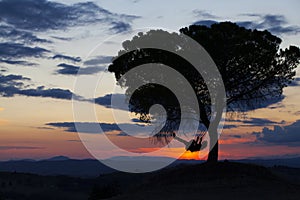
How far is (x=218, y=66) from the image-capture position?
1293 inches

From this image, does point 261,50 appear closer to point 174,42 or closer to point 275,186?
point 174,42

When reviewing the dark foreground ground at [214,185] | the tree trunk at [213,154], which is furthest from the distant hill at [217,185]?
the tree trunk at [213,154]

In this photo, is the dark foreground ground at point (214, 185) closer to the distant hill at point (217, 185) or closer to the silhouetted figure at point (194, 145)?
the distant hill at point (217, 185)

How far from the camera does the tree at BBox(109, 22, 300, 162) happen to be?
3238cm

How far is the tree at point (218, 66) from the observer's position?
3238cm

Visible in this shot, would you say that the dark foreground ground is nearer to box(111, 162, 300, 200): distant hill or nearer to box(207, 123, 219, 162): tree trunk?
box(111, 162, 300, 200): distant hill

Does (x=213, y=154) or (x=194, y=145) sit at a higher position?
(x=194, y=145)

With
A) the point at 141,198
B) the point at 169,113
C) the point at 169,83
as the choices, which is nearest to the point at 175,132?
the point at 169,113

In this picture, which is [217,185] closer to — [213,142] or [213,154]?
[213,142]

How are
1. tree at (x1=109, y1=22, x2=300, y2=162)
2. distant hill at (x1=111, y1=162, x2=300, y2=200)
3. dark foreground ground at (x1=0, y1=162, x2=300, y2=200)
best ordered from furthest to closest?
tree at (x1=109, y1=22, x2=300, y2=162) → dark foreground ground at (x1=0, y1=162, x2=300, y2=200) → distant hill at (x1=111, y1=162, x2=300, y2=200)

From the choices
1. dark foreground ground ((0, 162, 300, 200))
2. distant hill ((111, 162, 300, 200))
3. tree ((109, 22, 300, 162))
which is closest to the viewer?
distant hill ((111, 162, 300, 200))

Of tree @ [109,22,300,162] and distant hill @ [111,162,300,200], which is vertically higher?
tree @ [109,22,300,162]

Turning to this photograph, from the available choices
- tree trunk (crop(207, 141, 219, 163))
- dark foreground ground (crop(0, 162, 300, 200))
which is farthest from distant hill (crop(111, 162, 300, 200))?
tree trunk (crop(207, 141, 219, 163))

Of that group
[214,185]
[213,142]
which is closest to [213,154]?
[213,142]
